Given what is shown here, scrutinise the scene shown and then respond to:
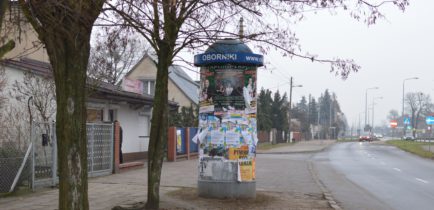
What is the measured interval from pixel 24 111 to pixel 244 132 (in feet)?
27.5

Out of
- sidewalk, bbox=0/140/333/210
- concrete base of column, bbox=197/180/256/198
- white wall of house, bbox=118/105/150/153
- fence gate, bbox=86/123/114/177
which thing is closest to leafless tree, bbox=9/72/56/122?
fence gate, bbox=86/123/114/177

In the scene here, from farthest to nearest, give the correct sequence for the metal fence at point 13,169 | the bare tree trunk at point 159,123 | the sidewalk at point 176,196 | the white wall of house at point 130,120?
1. the white wall of house at point 130,120
2. the metal fence at point 13,169
3. the sidewalk at point 176,196
4. the bare tree trunk at point 159,123

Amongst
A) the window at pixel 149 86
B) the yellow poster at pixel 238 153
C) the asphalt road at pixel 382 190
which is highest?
the window at pixel 149 86

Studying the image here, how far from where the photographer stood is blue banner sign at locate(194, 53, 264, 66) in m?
11.6

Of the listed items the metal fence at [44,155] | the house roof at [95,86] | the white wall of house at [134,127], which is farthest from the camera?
the white wall of house at [134,127]

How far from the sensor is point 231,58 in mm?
11633

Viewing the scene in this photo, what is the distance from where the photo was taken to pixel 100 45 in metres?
11.5

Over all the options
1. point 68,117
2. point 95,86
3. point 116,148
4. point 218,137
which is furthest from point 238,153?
point 95,86

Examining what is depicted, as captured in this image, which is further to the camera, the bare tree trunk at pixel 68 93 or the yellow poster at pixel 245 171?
the yellow poster at pixel 245 171

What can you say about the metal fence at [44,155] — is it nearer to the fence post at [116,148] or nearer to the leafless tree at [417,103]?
the fence post at [116,148]

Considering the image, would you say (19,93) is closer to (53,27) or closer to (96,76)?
(96,76)

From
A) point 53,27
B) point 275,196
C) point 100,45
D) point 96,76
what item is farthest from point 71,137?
point 96,76

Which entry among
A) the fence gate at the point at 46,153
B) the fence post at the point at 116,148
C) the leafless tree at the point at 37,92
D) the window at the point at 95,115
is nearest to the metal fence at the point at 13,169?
the fence gate at the point at 46,153

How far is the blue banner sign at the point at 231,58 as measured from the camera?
11.6 m
